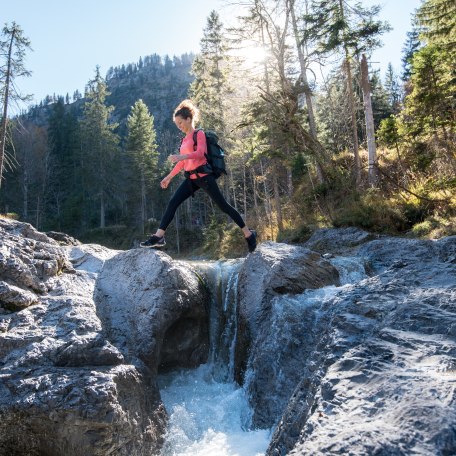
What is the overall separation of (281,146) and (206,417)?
13.6 m

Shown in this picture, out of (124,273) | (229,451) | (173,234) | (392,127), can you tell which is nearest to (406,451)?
(229,451)

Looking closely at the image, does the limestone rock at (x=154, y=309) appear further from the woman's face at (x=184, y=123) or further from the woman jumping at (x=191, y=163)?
the woman's face at (x=184, y=123)

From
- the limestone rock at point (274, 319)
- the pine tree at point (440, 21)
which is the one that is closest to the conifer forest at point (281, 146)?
the pine tree at point (440, 21)

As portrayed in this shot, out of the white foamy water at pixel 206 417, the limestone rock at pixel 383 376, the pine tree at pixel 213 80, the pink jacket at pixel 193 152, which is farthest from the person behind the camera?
the pine tree at pixel 213 80

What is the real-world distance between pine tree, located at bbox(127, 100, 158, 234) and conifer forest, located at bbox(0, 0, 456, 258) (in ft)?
0.48

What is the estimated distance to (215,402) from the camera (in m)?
4.95

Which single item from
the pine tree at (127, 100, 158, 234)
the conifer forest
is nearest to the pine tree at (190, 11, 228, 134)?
the conifer forest

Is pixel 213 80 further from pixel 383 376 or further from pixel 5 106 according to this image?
pixel 383 376

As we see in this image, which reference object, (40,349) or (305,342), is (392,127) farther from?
(40,349)

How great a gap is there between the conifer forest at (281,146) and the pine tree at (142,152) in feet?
0.48

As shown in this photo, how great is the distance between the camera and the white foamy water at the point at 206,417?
4.01 metres

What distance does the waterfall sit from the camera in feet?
13.4

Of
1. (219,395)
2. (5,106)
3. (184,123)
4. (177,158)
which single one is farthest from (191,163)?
(5,106)

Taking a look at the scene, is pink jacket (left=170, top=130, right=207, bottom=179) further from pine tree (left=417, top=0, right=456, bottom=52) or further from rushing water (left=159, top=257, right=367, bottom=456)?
pine tree (left=417, top=0, right=456, bottom=52)
